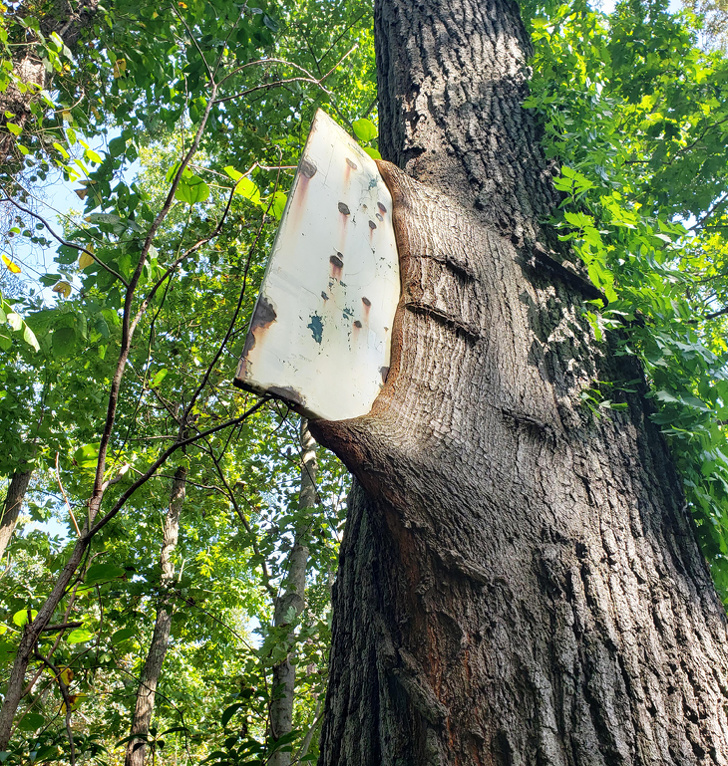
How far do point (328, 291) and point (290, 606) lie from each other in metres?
3.64

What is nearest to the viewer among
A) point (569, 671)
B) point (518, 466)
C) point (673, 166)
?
point (569, 671)

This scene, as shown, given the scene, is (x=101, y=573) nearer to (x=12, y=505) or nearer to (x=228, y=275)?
(x=12, y=505)

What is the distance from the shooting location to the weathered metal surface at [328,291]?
1.08 metres

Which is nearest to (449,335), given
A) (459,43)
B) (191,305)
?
(459,43)

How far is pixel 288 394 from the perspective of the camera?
1.05 metres

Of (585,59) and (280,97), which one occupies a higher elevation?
(280,97)

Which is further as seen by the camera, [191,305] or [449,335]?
[191,305]

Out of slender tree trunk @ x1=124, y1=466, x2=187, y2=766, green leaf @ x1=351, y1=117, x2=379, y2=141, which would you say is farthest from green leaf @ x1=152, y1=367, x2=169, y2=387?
slender tree trunk @ x1=124, y1=466, x2=187, y2=766

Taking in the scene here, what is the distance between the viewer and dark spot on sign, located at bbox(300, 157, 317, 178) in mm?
1356

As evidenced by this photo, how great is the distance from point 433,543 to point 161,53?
4.13 metres

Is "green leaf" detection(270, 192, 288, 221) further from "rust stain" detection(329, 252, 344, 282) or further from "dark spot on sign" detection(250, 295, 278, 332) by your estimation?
"dark spot on sign" detection(250, 295, 278, 332)

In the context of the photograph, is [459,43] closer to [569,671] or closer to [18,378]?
[569,671]

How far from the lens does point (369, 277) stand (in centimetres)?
142

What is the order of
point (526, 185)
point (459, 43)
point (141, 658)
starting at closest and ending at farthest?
point (526, 185) < point (459, 43) < point (141, 658)
